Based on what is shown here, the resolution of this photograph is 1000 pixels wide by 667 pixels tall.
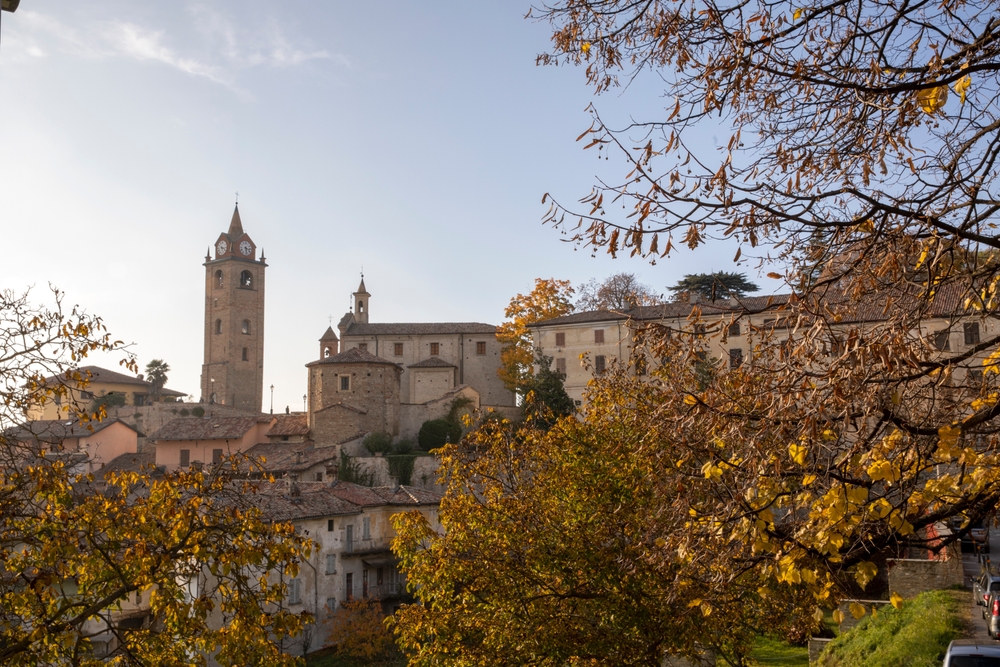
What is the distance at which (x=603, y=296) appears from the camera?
59.6 meters

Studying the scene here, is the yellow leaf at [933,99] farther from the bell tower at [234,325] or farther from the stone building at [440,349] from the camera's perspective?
the bell tower at [234,325]

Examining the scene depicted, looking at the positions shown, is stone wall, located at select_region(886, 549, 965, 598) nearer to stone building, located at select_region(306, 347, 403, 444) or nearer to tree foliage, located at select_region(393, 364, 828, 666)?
tree foliage, located at select_region(393, 364, 828, 666)

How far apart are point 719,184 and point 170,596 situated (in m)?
6.37

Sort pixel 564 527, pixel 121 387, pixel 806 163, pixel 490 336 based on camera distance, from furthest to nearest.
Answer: pixel 121 387 < pixel 490 336 < pixel 564 527 < pixel 806 163

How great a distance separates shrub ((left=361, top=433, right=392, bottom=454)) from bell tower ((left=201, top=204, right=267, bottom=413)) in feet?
103

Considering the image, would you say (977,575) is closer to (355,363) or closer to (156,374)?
(355,363)

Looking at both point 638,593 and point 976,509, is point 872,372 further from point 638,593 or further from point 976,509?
point 638,593

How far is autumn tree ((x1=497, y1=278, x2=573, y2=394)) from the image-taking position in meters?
57.3

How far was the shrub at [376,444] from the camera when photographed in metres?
49.1

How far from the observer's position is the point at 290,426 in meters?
52.3

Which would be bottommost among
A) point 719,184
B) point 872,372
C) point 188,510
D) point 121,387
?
point 188,510

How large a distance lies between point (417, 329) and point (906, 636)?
5324cm

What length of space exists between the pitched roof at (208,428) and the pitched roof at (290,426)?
0.92m

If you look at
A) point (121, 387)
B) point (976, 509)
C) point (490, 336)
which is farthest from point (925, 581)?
point (121, 387)
